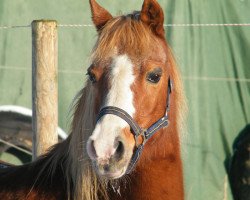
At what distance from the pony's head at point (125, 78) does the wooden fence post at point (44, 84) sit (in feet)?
2.63

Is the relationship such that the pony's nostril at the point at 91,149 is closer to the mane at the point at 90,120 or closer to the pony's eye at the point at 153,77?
the mane at the point at 90,120

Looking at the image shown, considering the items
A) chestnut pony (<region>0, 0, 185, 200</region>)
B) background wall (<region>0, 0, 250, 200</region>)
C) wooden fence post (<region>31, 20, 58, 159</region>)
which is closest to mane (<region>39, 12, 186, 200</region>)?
chestnut pony (<region>0, 0, 185, 200</region>)

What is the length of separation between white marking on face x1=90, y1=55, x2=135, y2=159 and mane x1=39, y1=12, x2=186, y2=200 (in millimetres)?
83

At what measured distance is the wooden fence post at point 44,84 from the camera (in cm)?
392

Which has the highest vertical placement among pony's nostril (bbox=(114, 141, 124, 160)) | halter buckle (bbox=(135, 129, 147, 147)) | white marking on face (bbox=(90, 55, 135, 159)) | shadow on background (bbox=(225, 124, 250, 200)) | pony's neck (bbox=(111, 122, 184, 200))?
white marking on face (bbox=(90, 55, 135, 159))

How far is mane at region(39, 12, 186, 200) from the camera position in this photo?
2918mm

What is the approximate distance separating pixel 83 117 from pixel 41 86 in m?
1.01

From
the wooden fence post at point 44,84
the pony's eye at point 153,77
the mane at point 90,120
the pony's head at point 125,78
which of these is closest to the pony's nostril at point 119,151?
the pony's head at point 125,78

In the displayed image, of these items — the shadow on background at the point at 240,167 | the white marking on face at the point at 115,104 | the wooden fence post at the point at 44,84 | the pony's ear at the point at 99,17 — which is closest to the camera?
the white marking on face at the point at 115,104

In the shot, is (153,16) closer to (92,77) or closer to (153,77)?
(153,77)

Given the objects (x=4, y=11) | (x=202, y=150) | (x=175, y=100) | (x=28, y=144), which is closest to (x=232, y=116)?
(x=202, y=150)

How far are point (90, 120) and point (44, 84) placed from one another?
106 centimetres

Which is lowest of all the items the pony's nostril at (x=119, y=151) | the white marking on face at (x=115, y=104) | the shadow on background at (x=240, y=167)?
the shadow on background at (x=240, y=167)

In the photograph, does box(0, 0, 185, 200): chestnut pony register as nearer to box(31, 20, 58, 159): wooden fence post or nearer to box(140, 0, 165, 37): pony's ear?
box(140, 0, 165, 37): pony's ear
